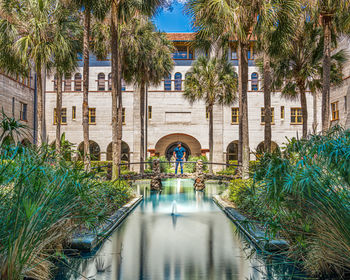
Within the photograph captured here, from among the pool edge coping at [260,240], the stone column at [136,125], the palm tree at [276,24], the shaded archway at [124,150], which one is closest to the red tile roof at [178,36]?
the stone column at [136,125]

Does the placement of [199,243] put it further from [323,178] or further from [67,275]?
[323,178]

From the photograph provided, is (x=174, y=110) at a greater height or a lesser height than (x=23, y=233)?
greater

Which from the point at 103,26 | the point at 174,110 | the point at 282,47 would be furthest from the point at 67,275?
the point at 174,110

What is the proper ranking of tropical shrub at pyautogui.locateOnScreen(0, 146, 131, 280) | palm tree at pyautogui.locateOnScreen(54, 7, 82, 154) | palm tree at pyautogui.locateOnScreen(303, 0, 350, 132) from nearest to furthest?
tropical shrub at pyautogui.locateOnScreen(0, 146, 131, 280) → palm tree at pyautogui.locateOnScreen(303, 0, 350, 132) → palm tree at pyautogui.locateOnScreen(54, 7, 82, 154)

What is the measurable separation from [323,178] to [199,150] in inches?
1149

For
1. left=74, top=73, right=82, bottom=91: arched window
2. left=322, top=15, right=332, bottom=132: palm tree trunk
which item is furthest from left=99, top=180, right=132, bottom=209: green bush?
left=74, top=73, right=82, bottom=91: arched window

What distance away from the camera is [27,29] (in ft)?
50.2

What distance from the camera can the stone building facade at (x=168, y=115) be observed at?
30.2m

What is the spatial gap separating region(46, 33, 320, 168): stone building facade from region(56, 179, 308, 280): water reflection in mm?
21448

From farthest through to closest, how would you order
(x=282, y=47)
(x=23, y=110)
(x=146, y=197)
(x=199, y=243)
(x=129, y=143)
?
1. (x=129, y=143)
2. (x=23, y=110)
3. (x=146, y=197)
4. (x=282, y=47)
5. (x=199, y=243)

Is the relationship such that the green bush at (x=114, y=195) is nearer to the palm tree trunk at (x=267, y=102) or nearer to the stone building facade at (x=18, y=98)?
the palm tree trunk at (x=267, y=102)

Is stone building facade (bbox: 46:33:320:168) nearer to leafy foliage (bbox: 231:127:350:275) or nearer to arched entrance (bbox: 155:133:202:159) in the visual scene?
arched entrance (bbox: 155:133:202:159)

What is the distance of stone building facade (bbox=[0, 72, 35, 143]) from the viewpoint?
899 inches

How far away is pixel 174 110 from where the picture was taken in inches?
1214
